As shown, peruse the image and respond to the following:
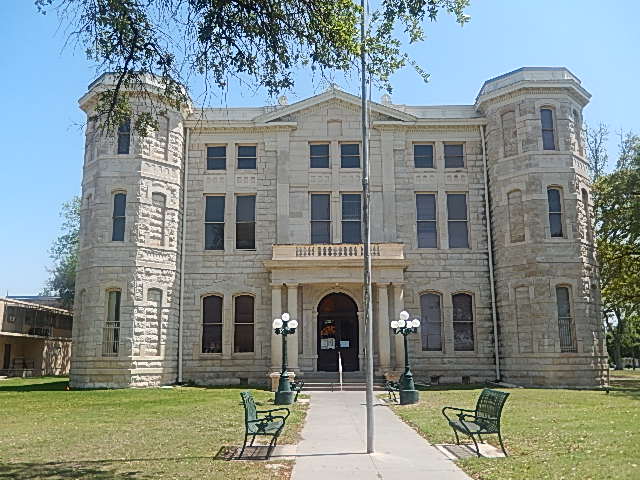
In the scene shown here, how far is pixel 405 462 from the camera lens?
8859 millimetres

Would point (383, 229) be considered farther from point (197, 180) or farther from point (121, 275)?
point (121, 275)

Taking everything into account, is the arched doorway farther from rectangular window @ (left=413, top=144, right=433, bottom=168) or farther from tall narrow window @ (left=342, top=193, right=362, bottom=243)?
rectangular window @ (left=413, top=144, right=433, bottom=168)

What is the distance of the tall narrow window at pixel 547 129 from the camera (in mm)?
25188

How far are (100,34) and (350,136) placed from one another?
60.4 ft

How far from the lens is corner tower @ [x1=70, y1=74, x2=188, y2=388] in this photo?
23562 millimetres

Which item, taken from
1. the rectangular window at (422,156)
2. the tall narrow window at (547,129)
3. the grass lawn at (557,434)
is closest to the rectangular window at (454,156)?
the rectangular window at (422,156)

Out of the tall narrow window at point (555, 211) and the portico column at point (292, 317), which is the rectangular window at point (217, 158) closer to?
the portico column at point (292, 317)

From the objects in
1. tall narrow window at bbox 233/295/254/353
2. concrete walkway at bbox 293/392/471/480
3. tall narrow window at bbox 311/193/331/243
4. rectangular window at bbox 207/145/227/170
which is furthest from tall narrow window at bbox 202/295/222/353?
concrete walkway at bbox 293/392/471/480

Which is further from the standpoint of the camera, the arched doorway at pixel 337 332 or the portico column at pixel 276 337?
the arched doorway at pixel 337 332

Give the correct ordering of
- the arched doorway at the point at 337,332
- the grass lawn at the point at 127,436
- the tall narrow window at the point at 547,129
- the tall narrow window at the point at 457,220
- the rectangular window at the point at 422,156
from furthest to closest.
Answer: the rectangular window at the point at 422,156 < the tall narrow window at the point at 457,220 < the arched doorway at the point at 337,332 < the tall narrow window at the point at 547,129 < the grass lawn at the point at 127,436

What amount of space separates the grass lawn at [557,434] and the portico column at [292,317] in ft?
20.6

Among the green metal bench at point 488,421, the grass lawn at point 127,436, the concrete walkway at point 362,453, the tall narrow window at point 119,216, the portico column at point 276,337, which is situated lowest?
the concrete walkway at point 362,453

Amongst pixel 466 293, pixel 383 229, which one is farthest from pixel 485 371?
pixel 383 229

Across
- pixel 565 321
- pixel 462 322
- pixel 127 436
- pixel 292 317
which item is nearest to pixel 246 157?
pixel 292 317
